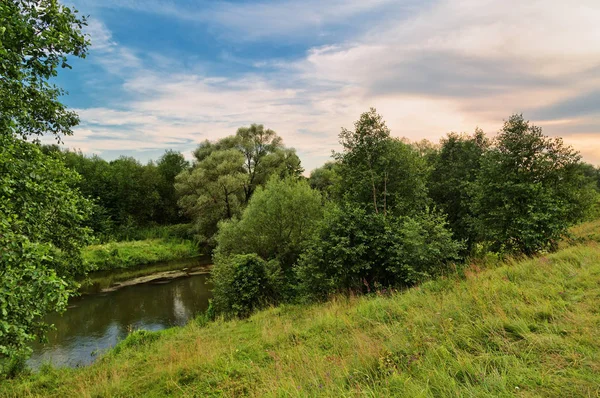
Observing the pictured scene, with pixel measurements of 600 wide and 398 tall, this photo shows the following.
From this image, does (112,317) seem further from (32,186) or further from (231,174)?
(231,174)

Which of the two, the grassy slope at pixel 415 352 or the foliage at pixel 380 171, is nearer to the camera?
the grassy slope at pixel 415 352

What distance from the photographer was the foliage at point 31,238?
4195 mm

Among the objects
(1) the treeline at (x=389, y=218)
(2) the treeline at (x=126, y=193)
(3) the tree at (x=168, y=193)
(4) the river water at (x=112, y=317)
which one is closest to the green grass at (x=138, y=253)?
(2) the treeline at (x=126, y=193)

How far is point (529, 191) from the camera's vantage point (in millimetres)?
13656

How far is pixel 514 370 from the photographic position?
11.0 feet

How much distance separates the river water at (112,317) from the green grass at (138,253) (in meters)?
7.38

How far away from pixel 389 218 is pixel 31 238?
12.4 m

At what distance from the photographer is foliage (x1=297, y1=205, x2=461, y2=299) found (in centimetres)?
1146

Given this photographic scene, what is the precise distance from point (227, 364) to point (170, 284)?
19.1 m

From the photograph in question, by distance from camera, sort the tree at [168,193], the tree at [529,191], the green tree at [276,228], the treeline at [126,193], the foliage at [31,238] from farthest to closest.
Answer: the tree at [168,193], the treeline at [126,193], the green tree at [276,228], the tree at [529,191], the foliage at [31,238]

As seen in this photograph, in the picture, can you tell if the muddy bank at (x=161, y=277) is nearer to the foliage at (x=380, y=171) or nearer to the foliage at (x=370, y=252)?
the foliage at (x=370, y=252)

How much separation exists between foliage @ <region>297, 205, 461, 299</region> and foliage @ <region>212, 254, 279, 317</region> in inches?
73.4

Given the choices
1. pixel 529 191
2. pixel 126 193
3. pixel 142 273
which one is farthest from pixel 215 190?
pixel 529 191

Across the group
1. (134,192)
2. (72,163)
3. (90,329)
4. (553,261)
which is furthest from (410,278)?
(72,163)
